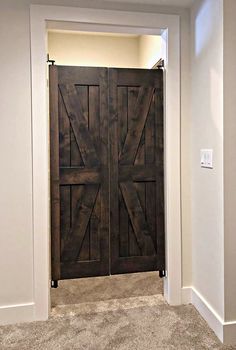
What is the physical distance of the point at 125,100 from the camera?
8.30 ft

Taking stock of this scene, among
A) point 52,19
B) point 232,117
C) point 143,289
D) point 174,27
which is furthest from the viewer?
point 143,289

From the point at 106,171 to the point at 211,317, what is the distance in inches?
50.8

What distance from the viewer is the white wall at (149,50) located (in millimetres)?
3167

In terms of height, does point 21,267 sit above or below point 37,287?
above

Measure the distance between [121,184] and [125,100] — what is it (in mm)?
672

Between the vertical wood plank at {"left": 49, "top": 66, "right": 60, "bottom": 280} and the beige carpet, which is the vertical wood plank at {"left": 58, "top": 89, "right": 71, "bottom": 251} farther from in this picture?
the beige carpet

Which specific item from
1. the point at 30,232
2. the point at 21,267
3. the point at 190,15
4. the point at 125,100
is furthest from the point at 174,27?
the point at 21,267

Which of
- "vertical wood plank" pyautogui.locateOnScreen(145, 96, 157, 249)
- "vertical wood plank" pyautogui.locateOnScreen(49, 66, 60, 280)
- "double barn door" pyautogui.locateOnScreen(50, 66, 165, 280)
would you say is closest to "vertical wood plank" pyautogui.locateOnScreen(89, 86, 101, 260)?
"double barn door" pyautogui.locateOnScreen(50, 66, 165, 280)

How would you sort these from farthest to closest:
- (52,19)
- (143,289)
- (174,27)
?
(143,289), (174,27), (52,19)

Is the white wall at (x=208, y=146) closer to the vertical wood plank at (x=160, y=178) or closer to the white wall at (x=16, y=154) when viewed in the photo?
the vertical wood plank at (x=160, y=178)

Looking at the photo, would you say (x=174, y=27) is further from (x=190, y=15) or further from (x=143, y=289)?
(x=143, y=289)

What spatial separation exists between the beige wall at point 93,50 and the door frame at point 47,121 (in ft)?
4.62

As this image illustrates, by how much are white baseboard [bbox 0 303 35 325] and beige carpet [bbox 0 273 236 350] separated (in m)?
0.06

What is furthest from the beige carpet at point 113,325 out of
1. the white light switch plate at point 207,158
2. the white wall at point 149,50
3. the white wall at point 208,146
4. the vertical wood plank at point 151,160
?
the white wall at point 149,50
